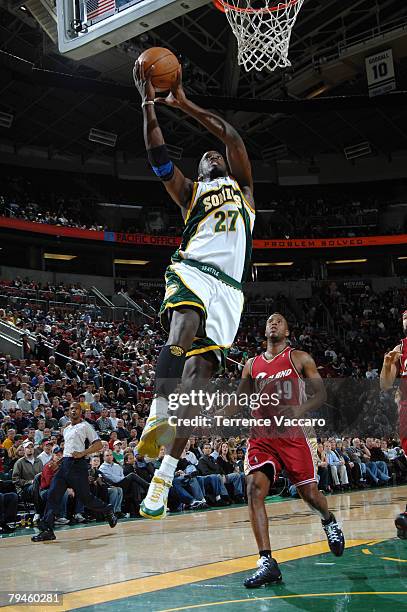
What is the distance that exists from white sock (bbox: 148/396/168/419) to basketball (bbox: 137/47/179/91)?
1643mm

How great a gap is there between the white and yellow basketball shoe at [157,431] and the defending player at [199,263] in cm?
1

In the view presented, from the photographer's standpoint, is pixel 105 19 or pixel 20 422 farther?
pixel 20 422

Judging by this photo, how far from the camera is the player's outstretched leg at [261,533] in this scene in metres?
4.61

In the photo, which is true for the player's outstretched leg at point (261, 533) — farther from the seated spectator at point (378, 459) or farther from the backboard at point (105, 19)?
the seated spectator at point (378, 459)

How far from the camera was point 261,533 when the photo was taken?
484 centimetres

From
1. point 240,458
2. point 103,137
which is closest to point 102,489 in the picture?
point 240,458

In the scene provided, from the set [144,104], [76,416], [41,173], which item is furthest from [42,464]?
[41,173]

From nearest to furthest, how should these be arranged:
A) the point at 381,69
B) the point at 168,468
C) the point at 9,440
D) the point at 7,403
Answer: the point at 168,468
the point at 9,440
the point at 7,403
the point at 381,69

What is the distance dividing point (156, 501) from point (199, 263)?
1260mm

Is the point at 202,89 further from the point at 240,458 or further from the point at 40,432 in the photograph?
the point at 40,432

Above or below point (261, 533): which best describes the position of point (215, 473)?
below

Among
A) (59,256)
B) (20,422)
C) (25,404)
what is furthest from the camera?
(59,256)

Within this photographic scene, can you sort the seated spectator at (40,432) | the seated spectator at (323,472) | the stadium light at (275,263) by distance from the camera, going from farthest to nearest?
the stadium light at (275,263), the seated spectator at (323,472), the seated spectator at (40,432)

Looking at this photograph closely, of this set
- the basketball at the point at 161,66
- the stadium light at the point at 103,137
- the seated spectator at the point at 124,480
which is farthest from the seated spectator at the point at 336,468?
the stadium light at the point at 103,137
